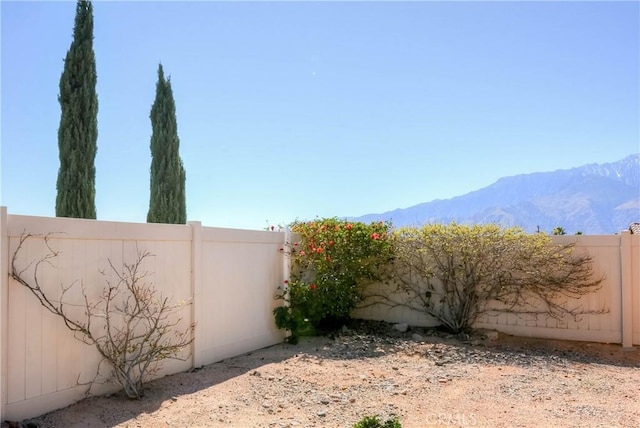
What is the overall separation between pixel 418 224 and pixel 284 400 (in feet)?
13.5

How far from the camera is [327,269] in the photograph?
7.05 metres

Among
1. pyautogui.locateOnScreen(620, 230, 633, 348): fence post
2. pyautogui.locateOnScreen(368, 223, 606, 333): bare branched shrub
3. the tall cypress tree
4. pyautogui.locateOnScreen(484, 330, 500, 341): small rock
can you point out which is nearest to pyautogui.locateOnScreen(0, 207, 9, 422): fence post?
pyautogui.locateOnScreen(368, 223, 606, 333): bare branched shrub

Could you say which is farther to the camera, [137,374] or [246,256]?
[246,256]

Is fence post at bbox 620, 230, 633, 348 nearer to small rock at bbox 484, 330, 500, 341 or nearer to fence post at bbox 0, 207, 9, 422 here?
small rock at bbox 484, 330, 500, 341

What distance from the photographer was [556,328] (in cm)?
684

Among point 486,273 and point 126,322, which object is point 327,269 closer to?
point 486,273

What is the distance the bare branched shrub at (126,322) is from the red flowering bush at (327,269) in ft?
7.25

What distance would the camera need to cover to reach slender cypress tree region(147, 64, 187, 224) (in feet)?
44.1

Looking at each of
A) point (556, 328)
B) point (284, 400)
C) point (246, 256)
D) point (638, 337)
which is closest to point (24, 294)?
point (284, 400)

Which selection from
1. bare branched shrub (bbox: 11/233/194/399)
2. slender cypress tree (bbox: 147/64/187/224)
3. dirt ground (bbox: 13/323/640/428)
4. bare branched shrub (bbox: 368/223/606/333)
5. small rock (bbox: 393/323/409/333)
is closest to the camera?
dirt ground (bbox: 13/323/640/428)

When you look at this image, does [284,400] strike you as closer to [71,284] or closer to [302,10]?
[71,284]

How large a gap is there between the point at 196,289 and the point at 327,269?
7.74 feet

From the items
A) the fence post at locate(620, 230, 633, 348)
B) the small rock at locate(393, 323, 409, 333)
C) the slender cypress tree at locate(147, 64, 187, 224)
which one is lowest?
the small rock at locate(393, 323, 409, 333)

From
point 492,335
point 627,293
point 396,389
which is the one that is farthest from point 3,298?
point 627,293
